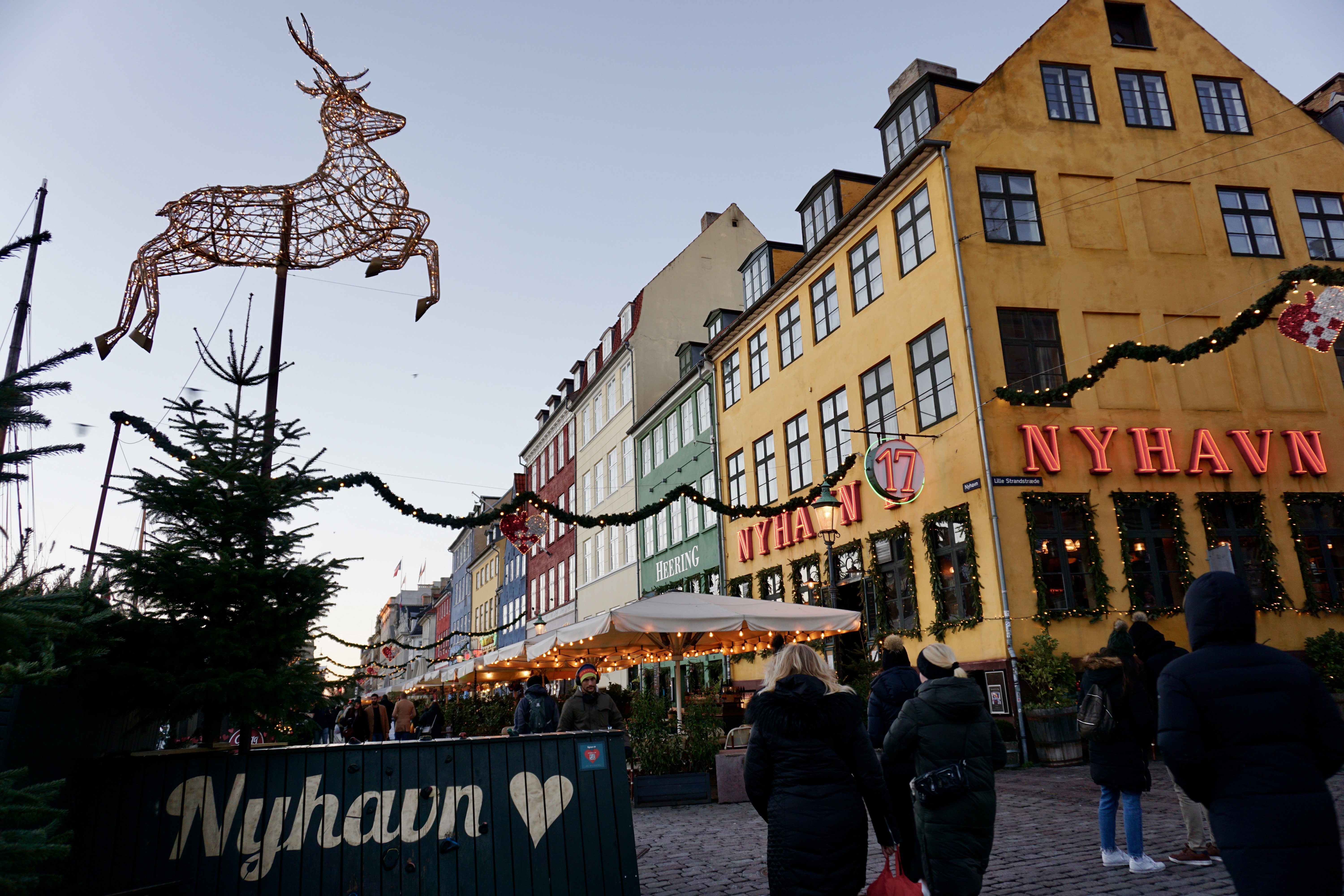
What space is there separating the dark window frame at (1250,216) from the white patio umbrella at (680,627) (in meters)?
12.7

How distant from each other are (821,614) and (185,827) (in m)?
9.39

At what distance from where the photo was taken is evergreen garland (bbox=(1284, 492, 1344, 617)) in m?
17.2

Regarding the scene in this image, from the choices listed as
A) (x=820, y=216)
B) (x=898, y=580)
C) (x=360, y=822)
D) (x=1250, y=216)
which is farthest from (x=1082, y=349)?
(x=360, y=822)

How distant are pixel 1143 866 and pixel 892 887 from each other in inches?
129

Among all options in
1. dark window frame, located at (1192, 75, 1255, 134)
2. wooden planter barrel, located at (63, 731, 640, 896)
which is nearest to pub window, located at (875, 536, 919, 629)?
dark window frame, located at (1192, 75, 1255, 134)

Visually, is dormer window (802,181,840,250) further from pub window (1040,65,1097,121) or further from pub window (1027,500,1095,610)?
pub window (1027,500,1095,610)

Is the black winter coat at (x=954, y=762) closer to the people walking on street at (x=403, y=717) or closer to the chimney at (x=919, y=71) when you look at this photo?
the people walking on street at (x=403, y=717)

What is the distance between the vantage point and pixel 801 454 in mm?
23500

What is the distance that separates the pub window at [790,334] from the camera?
24156 millimetres

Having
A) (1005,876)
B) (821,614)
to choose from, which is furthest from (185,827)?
(821,614)

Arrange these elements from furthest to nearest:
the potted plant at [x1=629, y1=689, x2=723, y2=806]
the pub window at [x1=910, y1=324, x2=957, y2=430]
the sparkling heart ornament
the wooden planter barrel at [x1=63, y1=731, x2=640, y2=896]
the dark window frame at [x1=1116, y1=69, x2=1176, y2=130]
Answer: the dark window frame at [x1=1116, y1=69, x2=1176, y2=130]
the pub window at [x1=910, y1=324, x2=957, y2=430]
the sparkling heart ornament
the potted plant at [x1=629, y1=689, x2=723, y2=806]
the wooden planter barrel at [x1=63, y1=731, x2=640, y2=896]

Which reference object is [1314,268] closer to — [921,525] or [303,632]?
[921,525]

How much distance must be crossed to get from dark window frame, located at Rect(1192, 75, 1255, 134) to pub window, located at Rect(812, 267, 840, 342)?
28.6 ft

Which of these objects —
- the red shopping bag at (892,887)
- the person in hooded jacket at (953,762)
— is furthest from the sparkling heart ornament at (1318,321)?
the red shopping bag at (892,887)
